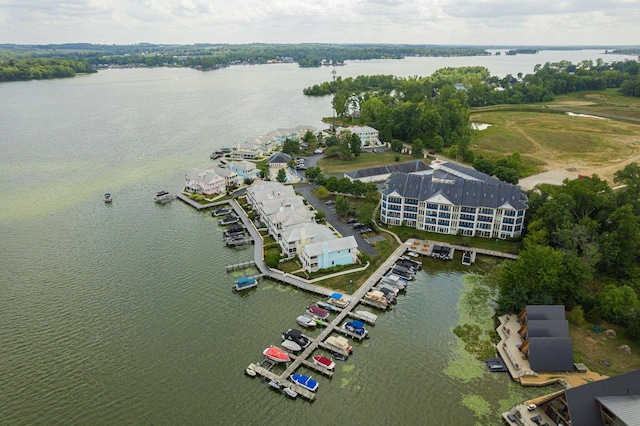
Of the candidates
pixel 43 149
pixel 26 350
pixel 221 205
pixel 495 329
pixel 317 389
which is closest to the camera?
pixel 317 389

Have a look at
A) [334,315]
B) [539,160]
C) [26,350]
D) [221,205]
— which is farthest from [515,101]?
[26,350]

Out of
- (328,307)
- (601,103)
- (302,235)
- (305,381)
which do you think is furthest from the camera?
(601,103)

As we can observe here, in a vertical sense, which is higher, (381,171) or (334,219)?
(381,171)

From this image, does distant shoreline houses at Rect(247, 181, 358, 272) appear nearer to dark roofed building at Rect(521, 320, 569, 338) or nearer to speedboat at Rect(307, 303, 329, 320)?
speedboat at Rect(307, 303, 329, 320)

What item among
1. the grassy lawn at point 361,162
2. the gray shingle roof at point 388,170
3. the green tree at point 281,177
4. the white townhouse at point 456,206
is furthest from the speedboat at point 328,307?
the grassy lawn at point 361,162

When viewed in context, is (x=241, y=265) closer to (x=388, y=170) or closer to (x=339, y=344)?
(x=339, y=344)

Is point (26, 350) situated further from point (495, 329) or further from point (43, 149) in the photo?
point (43, 149)

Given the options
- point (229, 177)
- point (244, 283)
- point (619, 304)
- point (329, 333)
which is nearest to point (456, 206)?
point (619, 304)
